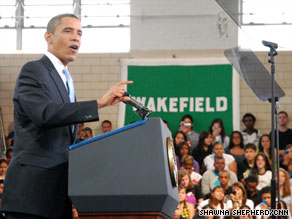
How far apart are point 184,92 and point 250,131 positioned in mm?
1455

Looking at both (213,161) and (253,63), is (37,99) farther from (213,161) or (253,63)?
(213,161)

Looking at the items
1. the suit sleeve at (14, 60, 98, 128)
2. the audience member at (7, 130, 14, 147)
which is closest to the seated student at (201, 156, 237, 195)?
the audience member at (7, 130, 14, 147)

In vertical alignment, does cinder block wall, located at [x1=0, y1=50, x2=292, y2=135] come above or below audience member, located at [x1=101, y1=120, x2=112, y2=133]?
above

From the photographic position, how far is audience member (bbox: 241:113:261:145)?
30.9 ft

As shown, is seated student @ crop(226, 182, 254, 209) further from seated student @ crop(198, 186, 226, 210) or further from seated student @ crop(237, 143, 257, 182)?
seated student @ crop(237, 143, 257, 182)

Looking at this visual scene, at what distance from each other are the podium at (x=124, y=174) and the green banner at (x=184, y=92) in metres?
8.13

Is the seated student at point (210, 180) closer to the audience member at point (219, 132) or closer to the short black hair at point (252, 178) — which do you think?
the short black hair at point (252, 178)

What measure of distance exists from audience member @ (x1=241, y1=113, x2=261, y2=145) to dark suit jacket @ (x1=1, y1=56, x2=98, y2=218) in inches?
285

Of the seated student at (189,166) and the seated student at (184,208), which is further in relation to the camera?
the seated student at (189,166)

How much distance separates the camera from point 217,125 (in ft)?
31.0

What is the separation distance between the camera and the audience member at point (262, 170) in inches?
294

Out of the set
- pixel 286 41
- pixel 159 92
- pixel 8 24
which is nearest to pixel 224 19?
pixel 159 92

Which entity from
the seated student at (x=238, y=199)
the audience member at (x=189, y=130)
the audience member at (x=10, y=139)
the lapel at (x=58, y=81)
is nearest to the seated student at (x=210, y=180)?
the seated student at (x=238, y=199)

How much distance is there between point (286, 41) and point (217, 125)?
574 cm
